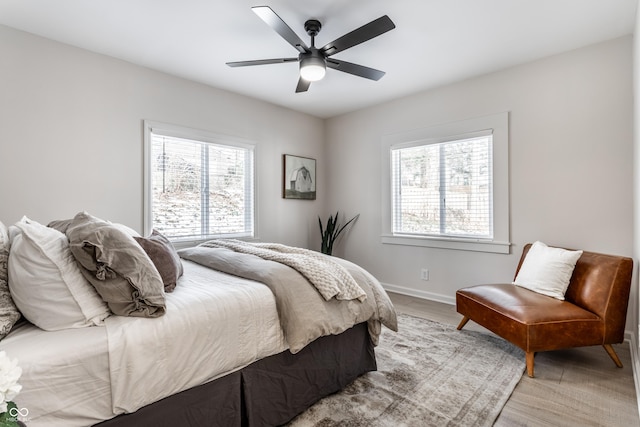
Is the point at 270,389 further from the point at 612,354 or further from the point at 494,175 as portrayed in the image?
the point at 494,175

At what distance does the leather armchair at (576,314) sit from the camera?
208cm

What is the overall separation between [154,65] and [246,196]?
66.2 inches

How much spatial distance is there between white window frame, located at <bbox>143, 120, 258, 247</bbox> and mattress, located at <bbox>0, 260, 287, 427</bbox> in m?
1.85

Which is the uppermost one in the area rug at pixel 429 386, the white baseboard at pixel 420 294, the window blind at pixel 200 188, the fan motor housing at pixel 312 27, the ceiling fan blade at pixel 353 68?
the fan motor housing at pixel 312 27

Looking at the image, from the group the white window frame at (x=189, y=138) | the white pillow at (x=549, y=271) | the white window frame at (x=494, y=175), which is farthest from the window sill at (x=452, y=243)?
the white window frame at (x=189, y=138)

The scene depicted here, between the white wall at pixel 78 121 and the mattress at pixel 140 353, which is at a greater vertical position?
the white wall at pixel 78 121

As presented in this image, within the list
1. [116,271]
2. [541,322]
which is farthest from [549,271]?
[116,271]

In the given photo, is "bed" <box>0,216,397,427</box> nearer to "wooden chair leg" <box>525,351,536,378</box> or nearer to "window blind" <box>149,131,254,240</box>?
"wooden chair leg" <box>525,351,536,378</box>

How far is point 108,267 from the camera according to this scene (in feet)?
4.10

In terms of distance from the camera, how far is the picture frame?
4.38 m

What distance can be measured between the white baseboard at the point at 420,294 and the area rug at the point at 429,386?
0.91m

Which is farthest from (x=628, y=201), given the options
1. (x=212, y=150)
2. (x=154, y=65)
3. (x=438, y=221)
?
(x=154, y=65)

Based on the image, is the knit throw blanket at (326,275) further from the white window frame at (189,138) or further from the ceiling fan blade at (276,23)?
the white window frame at (189,138)

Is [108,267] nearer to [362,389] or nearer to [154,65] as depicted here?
[362,389]
